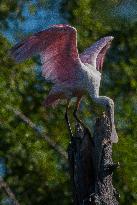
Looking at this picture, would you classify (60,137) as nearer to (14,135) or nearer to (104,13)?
(14,135)

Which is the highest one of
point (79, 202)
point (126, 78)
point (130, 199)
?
point (79, 202)

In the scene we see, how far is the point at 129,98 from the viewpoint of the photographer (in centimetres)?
798

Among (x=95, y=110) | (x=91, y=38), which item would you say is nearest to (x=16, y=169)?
(x=95, y=110)

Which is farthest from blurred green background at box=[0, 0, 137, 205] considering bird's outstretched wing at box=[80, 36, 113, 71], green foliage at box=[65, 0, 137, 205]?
bird's outstretched wing at box=[80, 36, 113, 71]

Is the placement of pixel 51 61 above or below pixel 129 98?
above

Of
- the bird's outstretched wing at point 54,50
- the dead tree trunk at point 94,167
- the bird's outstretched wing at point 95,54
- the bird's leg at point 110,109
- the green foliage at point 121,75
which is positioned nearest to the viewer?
the dead tree trunk at point 94,167

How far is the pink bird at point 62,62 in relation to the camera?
569cm

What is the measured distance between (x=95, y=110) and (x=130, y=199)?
2.69 ft

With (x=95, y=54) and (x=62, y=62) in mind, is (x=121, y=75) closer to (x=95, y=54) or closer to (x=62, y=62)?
(x=95, y=54)

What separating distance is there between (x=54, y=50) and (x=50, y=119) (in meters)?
1.82

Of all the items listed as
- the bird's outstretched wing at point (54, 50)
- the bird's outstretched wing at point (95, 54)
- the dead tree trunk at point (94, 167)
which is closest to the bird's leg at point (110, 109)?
the dead tree trunk at point (94, 167)

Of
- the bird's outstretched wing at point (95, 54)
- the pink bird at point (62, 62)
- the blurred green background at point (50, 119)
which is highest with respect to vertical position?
the pink bird at point (62, 62)

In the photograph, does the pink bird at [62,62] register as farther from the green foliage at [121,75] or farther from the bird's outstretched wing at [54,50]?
the green foliage at [121,75]

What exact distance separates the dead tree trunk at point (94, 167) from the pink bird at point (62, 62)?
0.60 meters
